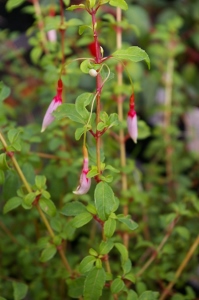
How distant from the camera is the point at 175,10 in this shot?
81.1 inches

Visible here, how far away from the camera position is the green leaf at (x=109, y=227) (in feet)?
2.20

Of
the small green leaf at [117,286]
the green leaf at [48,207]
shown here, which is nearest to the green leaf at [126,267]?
the small green leaf at [117,286]

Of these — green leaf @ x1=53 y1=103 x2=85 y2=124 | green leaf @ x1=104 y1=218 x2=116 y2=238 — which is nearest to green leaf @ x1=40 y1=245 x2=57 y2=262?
green leaf @ x1=104 y1=218 x2=116 y2=238

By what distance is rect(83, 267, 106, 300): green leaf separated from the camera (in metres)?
0.66

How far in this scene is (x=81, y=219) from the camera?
684 mm

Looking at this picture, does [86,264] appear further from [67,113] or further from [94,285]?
[67,113]

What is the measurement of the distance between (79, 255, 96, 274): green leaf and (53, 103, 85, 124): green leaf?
8.2 inches

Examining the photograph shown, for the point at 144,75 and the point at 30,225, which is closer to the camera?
the point at 30,225

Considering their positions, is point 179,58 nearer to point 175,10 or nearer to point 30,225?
point 175,10

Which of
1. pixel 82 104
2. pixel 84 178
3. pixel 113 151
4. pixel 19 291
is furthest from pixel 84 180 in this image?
pixel 113 151

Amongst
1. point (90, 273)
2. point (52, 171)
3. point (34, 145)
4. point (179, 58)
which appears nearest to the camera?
point (90, 273)

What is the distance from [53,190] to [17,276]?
0.23m

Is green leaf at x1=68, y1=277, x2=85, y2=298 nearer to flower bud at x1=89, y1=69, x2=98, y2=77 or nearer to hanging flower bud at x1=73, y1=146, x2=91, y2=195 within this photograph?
hanging flower bud at x1=73, y1=146, x2=91, y2=195

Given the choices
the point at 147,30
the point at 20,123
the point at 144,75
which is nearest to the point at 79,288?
the point at 20,123
